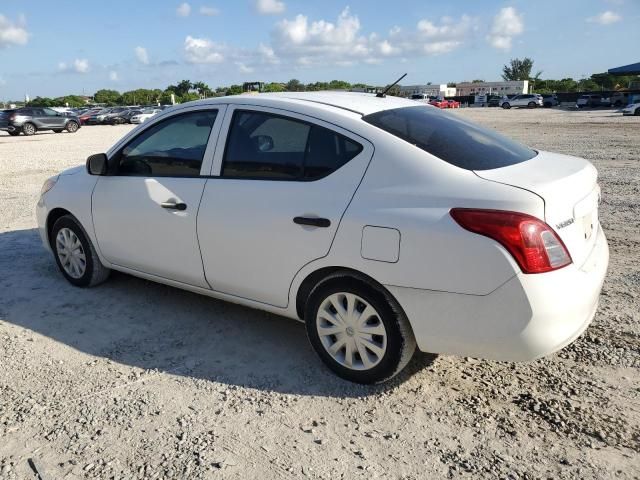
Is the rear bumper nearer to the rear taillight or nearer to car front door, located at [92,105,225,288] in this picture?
the rear taillight

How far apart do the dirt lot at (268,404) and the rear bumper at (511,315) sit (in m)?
0.42

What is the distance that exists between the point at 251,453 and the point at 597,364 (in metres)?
2.25

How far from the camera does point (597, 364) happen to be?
3502 millimetres

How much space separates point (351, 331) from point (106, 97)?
10249 cm

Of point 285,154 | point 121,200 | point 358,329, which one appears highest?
point 285,154

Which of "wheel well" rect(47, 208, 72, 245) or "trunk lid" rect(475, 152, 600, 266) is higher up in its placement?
"trunk lid" rect(475, 152, 600, 266)

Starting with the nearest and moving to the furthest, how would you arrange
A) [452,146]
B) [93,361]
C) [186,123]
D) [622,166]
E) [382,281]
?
[382,281] < [452,146] < [93,361] < [186,123] < [622,166]

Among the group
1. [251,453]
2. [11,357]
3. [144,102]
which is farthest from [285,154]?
[144,102]

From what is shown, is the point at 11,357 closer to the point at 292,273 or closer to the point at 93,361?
the point at 93,361

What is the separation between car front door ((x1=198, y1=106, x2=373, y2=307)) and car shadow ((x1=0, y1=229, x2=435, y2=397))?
436mm

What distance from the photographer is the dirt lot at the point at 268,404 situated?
8.80ft

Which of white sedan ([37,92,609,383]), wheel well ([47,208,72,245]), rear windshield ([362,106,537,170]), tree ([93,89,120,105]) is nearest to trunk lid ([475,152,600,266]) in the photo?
white sedan ([37,92,609,383])

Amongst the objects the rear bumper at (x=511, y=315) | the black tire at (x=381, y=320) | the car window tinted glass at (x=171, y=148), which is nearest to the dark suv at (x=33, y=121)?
the car window tinted glass at (x=171, y=148)

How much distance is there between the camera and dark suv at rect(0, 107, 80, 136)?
1217 inches
